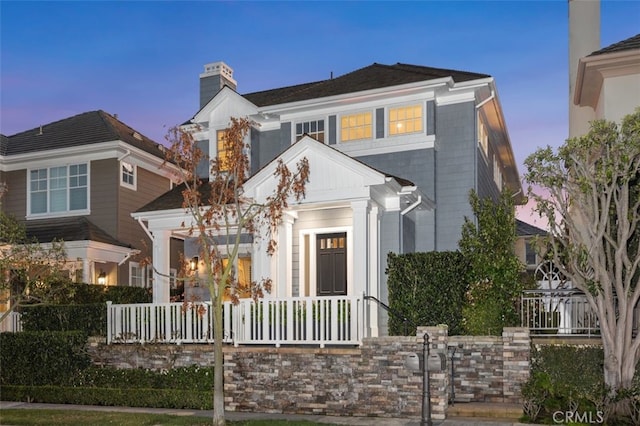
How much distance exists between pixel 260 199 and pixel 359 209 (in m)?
2.38

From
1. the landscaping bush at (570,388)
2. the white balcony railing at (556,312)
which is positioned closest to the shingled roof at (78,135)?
the white balcony railing at (556,312)

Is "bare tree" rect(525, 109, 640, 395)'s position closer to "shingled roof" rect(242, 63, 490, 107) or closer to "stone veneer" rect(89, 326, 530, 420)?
"stone veneer" rect(89, 326, 530, 420)

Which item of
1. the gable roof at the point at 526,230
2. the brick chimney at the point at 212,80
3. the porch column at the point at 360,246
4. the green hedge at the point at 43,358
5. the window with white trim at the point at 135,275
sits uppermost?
the brick chimney at the point at 212,80

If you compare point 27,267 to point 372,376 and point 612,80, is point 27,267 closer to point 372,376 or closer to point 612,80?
point 372,376

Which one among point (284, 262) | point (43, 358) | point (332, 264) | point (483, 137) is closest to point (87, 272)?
point (43, 358)

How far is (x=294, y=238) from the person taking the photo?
15922 mm

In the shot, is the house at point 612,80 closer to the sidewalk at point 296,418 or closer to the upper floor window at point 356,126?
the upper floor window at point 356,126

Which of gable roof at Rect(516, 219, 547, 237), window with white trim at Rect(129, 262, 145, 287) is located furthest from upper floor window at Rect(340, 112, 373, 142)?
gable roof at Rect(516, 219, 547, 237)

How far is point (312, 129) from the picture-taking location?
57.4 ft

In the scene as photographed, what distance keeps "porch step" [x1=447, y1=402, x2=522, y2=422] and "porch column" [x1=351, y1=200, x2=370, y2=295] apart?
3120mm

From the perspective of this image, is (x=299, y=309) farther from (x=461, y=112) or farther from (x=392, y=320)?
(x=461, y=112)

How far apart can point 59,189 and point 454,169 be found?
1320 centimetres

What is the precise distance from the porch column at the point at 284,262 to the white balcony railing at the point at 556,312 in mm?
5024

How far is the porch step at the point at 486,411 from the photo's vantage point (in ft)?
35.7
